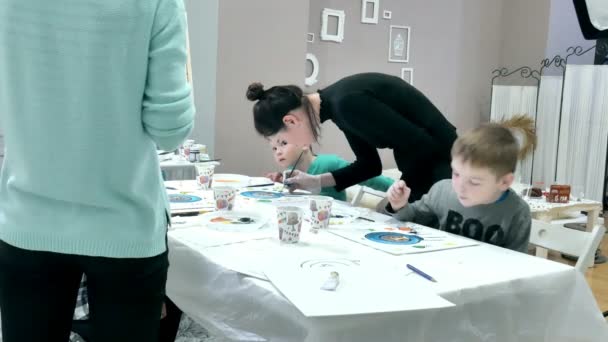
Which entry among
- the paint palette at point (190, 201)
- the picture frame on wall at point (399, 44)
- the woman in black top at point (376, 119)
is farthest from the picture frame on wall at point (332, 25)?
the paint palette at point (190, 201)

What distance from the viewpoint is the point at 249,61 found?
12.6ft

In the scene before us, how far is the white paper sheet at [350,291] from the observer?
992 millimetres

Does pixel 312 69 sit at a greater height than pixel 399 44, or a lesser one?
lesser

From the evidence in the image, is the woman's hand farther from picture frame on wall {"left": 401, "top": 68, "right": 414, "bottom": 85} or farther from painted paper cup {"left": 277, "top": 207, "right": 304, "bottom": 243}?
picture frame on wall {"left": 401, "top": 68, "right": 414, "bottom": 85}

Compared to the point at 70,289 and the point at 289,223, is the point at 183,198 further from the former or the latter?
the point at 70,289

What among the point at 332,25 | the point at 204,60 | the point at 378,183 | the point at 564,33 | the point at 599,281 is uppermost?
the point at 564,33

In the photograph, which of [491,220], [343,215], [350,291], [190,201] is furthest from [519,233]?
[190,201]

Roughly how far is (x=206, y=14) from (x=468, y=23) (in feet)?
9.91

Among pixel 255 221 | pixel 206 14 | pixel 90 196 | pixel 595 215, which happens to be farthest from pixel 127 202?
pixel 595 215

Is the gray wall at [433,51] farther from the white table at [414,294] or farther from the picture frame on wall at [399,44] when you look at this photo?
the white table at [414,294]

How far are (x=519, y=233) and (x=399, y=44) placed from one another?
150 inches

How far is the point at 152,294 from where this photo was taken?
→ 101cm

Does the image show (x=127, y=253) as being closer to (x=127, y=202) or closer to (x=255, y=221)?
(x=127, y=202)

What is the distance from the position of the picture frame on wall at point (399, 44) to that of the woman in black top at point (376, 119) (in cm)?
318
